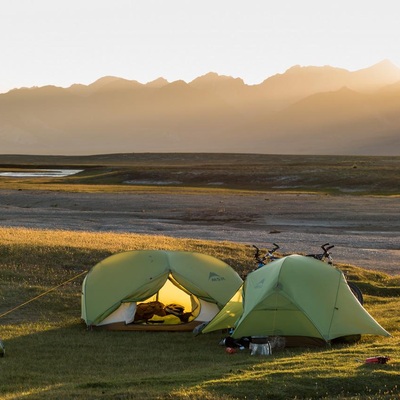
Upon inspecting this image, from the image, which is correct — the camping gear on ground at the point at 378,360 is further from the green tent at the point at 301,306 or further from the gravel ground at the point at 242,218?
the gravel ground at the point at 242,218

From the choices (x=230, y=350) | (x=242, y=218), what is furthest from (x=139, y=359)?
(x=242, y=218)

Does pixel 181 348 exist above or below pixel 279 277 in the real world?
below

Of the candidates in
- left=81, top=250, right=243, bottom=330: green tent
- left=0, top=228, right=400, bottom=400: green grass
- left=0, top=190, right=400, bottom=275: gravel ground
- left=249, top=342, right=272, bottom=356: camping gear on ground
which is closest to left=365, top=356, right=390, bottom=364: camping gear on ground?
left=0, top=228, right=400, bottom=400: green grass

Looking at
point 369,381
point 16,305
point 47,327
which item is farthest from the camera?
point 16,305

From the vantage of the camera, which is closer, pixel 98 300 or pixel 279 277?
pixel 279 277

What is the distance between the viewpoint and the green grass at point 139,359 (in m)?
13.7

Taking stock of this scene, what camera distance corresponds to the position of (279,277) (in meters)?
19.2

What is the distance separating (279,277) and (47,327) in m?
6.27

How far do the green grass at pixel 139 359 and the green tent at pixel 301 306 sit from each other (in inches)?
20.8

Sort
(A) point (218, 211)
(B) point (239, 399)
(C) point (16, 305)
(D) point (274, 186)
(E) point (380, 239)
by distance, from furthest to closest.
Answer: (D) point (274, 186), (A) point (218, 211), (E) point (380, 239), (C) point (16, 305), (B) point (239, 399)

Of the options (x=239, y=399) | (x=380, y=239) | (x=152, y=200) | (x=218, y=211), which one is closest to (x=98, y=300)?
(x=239, y=399)

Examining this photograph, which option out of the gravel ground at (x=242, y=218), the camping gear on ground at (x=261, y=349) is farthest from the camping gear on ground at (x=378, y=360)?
the gravel ground at (x=242, y=218)

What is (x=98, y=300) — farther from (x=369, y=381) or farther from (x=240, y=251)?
(x=240, y=251)

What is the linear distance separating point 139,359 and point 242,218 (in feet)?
127
